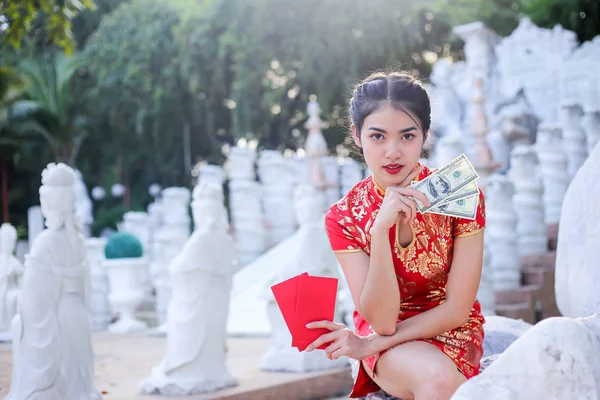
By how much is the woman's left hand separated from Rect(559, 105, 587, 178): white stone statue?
613cm

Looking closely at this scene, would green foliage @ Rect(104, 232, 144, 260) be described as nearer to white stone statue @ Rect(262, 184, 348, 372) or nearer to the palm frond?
white stone statue @ Rect(262, 184, 348, 372)

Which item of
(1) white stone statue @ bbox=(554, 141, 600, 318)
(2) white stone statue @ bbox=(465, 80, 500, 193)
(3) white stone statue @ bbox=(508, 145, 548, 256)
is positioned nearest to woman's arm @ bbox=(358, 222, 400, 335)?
(1) white stone statue @ bbox=(554, 141, 600, 318)

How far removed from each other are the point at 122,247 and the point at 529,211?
4109 millimetres

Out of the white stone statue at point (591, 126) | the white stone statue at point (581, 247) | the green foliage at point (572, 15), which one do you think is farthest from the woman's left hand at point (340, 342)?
the green foliage at point (572, 15)

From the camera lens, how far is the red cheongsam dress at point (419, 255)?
2262 millimetres

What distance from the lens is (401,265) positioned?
90.7 inches

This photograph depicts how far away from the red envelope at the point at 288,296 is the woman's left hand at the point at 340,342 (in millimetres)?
56

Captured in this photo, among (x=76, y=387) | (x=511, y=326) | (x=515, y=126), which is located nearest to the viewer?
(x=511, y=326)

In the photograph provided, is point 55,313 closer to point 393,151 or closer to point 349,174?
point 393,151

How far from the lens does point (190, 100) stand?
1773cm

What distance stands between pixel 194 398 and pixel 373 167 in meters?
2.50

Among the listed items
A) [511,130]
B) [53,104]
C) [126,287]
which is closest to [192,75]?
[53,104]

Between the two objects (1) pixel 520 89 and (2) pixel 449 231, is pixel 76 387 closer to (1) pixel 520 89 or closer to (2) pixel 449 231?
(2) pixel 449 231

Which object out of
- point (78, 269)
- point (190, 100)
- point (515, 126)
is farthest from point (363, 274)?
point (190, 100)
